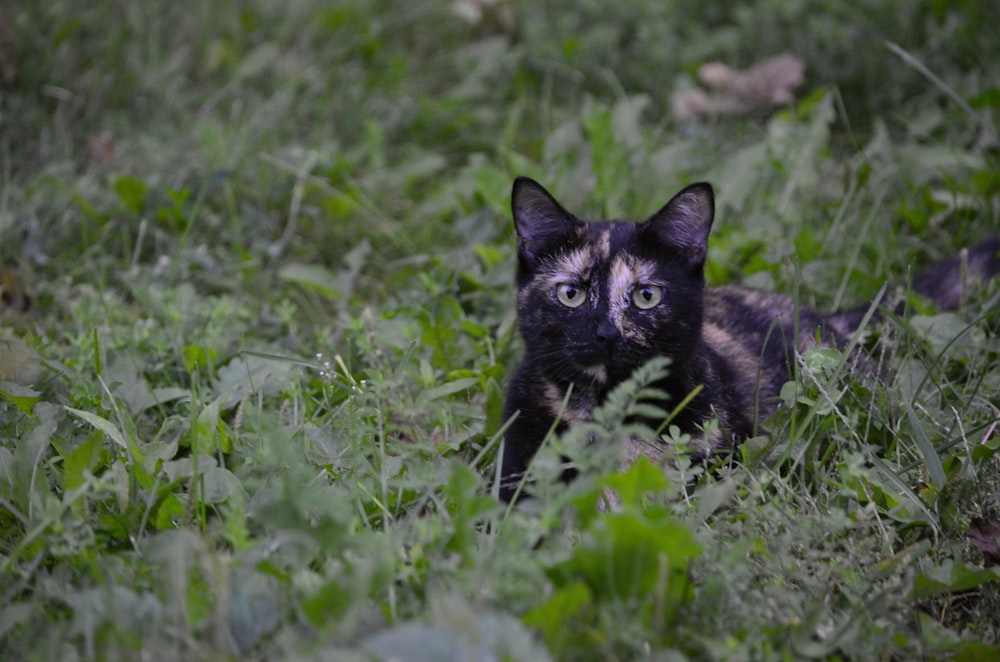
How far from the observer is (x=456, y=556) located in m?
1.85

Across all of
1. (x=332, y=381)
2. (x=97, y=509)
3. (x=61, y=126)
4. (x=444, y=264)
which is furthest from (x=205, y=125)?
(x=97, y=509)

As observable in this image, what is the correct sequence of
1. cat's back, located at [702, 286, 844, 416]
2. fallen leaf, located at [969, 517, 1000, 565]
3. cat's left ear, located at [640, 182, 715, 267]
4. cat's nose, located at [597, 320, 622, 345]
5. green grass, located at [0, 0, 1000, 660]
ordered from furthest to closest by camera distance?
cat's back, located at [702, 286, 844, 416]
cat's left ear, located at [640, 182, 715, 267]
cat's nose, located at [597, 320, 622, 345]
fallen leaf, located at [969, 517, 1000, 565]
green grass, located at [0, 0, 1000, 660]

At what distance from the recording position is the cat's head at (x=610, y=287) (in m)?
2.49

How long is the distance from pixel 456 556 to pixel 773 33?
4358 millimetres

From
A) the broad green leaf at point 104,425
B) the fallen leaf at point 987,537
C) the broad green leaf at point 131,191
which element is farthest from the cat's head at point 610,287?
the broad green leaf at point 131,191

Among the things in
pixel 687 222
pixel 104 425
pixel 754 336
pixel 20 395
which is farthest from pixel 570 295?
pixel 20 395

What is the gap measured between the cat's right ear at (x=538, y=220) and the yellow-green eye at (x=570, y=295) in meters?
0.19

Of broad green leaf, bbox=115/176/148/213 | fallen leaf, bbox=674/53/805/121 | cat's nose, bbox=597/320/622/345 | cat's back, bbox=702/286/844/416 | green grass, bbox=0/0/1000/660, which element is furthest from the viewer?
fallen leaf, bbox=674/53/805/121

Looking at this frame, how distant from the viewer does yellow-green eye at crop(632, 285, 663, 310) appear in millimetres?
2541

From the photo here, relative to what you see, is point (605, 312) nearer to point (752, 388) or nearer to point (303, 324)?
point (752, 388)

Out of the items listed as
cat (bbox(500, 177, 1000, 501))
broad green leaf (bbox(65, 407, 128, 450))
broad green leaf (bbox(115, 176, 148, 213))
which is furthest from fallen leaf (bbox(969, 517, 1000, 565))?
broad green leaf (bbox(115, 176, 148, 213))

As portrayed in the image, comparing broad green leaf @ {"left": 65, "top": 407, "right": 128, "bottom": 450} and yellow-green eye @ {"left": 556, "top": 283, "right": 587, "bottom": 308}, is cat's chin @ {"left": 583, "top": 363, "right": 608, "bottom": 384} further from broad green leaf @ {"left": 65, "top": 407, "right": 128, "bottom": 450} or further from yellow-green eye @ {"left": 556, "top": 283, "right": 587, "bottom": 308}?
broad green leaf @ {"left": 65, "top": 407, "right": 128, "bottom": 450}

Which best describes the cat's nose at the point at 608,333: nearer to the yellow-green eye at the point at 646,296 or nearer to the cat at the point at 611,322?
the cat at the point at 611,322

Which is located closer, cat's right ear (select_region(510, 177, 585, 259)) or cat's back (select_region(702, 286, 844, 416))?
cat's right ear (select_region(510, 177, 585, 259))
